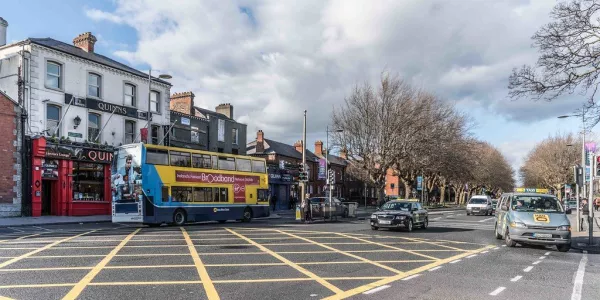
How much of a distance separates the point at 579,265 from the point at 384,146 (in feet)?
97.4

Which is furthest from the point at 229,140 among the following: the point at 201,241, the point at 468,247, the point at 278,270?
the point at 278,270

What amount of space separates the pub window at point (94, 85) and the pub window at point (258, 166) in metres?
11.5

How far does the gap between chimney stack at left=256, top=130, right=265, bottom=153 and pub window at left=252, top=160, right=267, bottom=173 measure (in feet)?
74.4

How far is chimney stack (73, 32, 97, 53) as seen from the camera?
31938 mm

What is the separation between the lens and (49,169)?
27047 mm

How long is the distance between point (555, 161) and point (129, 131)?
197 feet

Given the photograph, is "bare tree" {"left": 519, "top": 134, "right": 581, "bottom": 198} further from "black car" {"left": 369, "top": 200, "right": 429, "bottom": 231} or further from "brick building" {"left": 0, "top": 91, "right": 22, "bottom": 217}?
"brick building" {"left": 0, "top": 91, "right": 22, "bottom": 217}

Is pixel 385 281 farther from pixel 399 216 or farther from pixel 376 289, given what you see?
pixel 399 216

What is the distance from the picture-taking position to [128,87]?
32406 millimetres

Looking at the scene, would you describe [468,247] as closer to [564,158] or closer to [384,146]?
[384,146]

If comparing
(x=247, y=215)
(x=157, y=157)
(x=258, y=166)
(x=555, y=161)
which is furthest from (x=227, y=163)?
(x=555, y=161)

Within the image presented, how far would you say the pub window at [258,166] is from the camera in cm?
2789

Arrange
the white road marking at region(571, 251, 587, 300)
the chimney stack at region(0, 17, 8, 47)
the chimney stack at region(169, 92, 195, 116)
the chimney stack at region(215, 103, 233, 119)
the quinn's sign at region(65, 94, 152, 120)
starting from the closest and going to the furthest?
the white road marking at region(571, 251, 587, 300)
the quinn's sign at region(65, 94, 152, 120)
the chimney stack at region(0, 17, 8, 47)
the chimney stack at region(169, 92, 195, 116)
the chimney stack at region(215, 103, 233, 119)

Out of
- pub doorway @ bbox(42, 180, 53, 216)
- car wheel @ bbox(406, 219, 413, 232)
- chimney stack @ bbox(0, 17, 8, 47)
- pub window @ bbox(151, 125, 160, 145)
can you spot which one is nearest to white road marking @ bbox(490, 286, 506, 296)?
car wheel @ bbox(406, 219, 413, 232)
